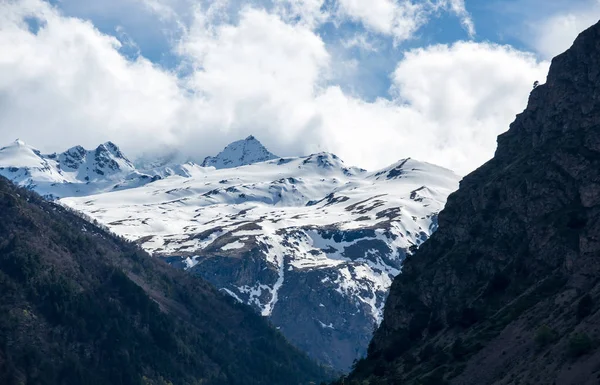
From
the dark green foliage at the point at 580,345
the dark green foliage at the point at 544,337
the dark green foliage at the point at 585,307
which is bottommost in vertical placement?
the dark green foliage at the point at 580,345

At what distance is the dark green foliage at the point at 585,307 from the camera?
4126 inches

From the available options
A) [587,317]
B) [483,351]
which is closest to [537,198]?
[483,351]

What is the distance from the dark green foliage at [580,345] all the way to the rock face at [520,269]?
124mm

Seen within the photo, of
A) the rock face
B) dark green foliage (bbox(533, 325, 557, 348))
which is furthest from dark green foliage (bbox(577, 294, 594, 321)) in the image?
dark green foliage (bbox(533, 325, 557, 348))

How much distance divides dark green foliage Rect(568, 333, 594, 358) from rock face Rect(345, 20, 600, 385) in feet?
0.41

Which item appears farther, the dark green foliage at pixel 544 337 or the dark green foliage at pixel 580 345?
the dark green foliage at pixel 544 337

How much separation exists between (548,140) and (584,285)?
6446 centimetres

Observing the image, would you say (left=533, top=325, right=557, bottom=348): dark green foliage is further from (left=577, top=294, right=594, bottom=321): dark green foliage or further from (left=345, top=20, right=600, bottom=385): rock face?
(left=577, top=294, right=594, bottom=321): dark green foliage

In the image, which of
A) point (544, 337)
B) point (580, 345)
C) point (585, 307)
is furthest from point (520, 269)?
point (580, 345)

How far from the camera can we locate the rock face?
4242 inches

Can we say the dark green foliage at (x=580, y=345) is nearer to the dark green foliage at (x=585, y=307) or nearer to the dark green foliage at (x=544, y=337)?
the dark green foliage at (x=544, y=337)

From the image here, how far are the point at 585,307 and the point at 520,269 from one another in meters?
42.2

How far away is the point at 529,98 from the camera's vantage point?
198250mm

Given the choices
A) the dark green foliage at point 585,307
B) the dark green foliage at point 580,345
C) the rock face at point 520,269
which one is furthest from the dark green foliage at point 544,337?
the dark green foliage at point 580,345
